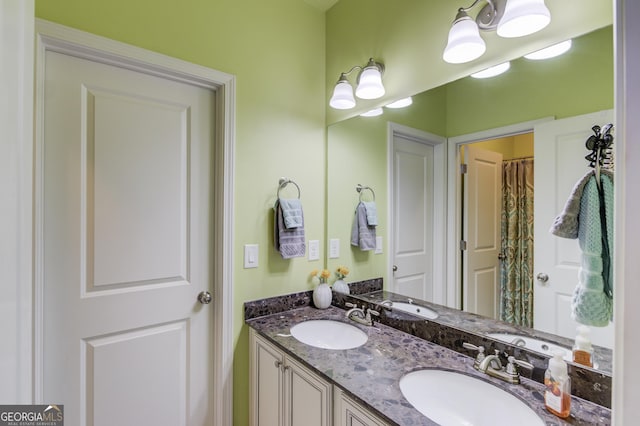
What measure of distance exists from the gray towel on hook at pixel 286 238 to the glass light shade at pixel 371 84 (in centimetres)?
71

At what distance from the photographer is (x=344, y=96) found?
65.4 inches

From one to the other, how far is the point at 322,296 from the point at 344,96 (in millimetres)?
1115

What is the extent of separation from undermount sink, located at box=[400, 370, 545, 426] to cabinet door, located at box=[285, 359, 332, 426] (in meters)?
0.28

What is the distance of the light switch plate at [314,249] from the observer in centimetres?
183

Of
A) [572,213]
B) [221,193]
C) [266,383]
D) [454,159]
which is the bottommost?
[266,383]

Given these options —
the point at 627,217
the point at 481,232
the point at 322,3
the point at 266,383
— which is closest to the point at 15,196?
the point at 627,217

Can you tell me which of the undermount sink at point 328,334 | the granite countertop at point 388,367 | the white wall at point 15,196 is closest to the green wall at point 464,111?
the undermount sink at point 328,334

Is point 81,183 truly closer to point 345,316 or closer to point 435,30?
point 345,316

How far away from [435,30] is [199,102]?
113cm

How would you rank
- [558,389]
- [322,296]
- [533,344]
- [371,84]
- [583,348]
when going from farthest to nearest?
[322,296] < [371,84] < [533,344] < [583,348] < [558,389]

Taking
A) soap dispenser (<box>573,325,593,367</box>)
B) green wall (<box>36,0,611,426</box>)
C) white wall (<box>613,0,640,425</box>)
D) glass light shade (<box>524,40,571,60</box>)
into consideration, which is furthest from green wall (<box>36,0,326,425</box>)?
white wall (<box>613,0,640,425</box>)

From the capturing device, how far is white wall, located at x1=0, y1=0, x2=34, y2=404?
1.45 feet

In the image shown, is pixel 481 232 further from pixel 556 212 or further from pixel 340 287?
pixel 340 287

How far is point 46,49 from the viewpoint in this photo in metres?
1.17
